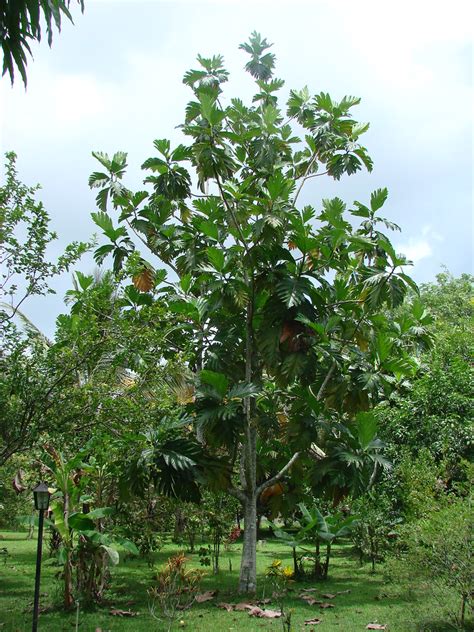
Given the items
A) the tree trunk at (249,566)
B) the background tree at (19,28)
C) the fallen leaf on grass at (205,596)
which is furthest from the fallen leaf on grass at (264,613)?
the background tree at (19,28)

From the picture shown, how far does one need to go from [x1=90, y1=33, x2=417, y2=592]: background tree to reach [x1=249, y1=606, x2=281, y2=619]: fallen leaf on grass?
4.33 feet

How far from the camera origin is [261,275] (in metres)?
9.37

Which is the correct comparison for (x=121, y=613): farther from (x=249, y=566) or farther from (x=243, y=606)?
(x=249, y=566)

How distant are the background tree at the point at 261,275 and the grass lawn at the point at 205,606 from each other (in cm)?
134

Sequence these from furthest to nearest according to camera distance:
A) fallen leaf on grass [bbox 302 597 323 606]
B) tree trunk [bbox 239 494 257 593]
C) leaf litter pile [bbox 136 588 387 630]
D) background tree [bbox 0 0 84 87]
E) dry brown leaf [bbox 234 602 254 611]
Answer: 1. tree trunk [bbox 239 494 257 593]
2. fallen leaf on grass [bbox 302 597 323 606]
3. dry brown leaf [bbox 234 602 254 611]
4. leaf litter pile [bbox 136 588 387 630]
5. background tree [bbox 0 0 84 87]

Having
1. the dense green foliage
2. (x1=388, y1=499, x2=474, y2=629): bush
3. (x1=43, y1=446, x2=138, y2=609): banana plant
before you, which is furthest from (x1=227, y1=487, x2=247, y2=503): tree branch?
(x1=388, y1=499, x2=474, y2=629): bush

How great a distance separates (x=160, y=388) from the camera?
6.89 m

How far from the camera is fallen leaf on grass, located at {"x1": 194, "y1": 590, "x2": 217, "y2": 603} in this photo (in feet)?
27.8

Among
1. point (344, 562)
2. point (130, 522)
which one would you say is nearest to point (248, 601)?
point (130, 522)

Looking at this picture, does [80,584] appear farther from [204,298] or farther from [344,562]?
[344,562]

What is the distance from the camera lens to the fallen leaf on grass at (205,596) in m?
8.48

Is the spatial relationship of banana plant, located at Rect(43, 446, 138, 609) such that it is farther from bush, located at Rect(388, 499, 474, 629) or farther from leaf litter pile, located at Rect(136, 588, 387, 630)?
bush, located at Rect(388, 499, 474, 629)

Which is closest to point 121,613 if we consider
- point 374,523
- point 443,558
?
point 443,558

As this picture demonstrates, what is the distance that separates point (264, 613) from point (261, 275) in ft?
15.6
